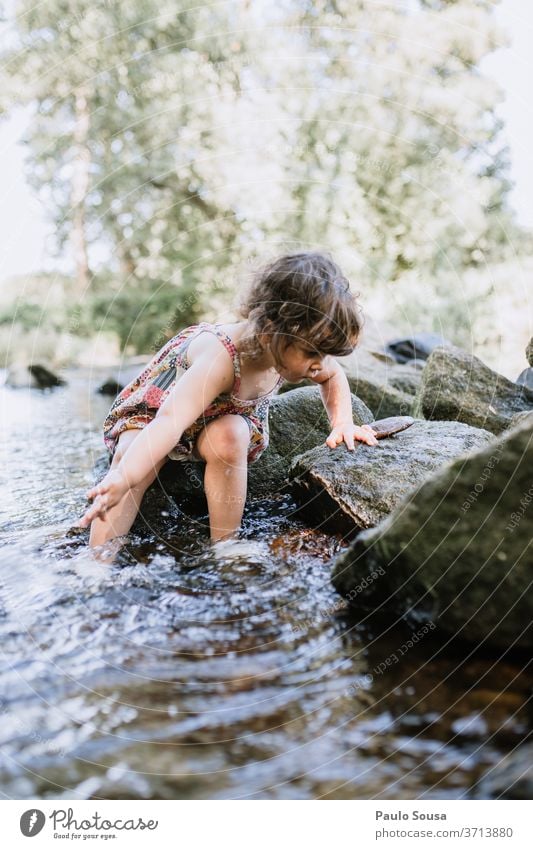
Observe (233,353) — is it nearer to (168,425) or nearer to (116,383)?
(168,425)

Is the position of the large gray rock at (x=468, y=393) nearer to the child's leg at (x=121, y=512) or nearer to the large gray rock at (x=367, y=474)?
the large gray rock at (x=367, y=474)

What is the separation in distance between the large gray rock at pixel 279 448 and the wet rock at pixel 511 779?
2.00 metres

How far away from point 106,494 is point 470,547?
4.06 feet

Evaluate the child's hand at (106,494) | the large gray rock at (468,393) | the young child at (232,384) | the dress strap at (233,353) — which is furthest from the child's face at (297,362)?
the large gray rock at (468,393)

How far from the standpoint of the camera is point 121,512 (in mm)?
2781

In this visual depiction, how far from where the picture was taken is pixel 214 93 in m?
10.0

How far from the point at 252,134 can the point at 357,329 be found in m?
8.35

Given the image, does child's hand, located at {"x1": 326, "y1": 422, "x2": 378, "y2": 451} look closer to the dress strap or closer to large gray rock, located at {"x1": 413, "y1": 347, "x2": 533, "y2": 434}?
the dress strap

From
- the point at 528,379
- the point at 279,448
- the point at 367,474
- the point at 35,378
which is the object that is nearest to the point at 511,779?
the point at 367,474

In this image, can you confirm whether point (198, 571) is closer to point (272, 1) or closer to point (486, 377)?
point (486, 377)

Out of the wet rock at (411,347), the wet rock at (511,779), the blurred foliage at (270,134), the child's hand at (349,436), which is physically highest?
the blurred foliage at (270,134)

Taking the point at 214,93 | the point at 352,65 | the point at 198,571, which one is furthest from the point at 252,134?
the point at 198,571

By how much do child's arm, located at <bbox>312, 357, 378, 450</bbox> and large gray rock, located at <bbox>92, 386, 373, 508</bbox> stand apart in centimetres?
42

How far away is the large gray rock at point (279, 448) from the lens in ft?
10.7
